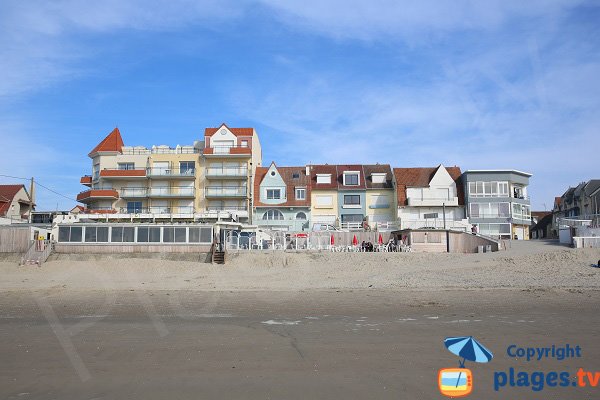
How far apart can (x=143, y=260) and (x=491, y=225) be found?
32156mm

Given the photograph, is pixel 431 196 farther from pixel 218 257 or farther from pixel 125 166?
pixel 125 166

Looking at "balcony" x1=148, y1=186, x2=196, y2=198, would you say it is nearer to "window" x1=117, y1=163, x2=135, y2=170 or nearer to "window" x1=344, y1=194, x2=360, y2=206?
"window" x1=117, y1=163, x2=135, y2=170

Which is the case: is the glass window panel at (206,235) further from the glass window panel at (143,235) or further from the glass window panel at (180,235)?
the glass window panel at (143,235)

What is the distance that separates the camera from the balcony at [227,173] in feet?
167

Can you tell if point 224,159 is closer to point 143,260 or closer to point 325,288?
point 143,260

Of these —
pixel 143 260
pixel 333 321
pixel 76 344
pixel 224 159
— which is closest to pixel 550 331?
pixel 333 321

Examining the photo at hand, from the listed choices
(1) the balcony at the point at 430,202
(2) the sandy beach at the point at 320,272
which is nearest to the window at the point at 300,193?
(1) the balcony at the point at 430,202

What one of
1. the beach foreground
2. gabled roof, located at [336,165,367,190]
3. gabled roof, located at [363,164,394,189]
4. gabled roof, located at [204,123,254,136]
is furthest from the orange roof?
the beach foreground

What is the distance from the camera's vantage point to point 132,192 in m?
51.2

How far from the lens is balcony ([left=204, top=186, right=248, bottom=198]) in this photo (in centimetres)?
5047

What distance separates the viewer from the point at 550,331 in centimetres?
1148

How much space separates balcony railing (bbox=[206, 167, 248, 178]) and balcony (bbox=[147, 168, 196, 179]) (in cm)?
174

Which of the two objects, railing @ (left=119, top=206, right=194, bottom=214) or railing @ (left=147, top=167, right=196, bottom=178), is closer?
railing @ (left=119, top=206, right=194, bottom=214)

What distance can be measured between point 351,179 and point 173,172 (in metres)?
18.2
